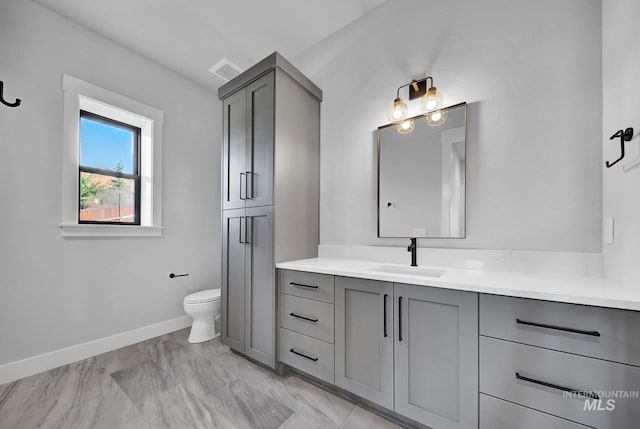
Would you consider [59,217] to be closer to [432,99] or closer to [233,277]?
[233,277]

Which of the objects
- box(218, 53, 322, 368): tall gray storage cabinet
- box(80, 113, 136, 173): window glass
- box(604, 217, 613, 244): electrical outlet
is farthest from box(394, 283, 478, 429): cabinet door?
box(80, 113, 136, 173): window glass

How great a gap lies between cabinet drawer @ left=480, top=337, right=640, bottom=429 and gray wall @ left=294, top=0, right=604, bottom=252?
701mm

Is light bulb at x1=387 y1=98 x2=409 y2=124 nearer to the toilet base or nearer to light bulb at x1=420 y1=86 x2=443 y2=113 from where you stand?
light bulb at x1=420 y1=86 x2=443 y2=113

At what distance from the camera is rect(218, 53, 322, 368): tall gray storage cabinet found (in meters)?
1.89

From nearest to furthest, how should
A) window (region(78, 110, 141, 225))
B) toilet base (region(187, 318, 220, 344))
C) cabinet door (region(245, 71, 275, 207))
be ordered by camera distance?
cabinet door (region(245, 71, 275, 207))
window (region(78, 110, 141, 225))
toilet base (region(187, 318, 220, 344))

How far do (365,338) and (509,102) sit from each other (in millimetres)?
1718

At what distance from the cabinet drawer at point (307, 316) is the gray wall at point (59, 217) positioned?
1.67 metres

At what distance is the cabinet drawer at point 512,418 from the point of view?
0.95 m

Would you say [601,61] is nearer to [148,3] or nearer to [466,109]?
[466,109]

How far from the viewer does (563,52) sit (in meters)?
1.40

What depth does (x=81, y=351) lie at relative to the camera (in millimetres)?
2066

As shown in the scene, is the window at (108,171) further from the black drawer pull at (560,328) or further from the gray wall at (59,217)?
the black drawer pull at (560,328)

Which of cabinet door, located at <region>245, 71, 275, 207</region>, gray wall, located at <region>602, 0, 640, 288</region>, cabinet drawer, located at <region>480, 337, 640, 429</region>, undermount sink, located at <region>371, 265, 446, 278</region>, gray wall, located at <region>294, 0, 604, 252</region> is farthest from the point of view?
cabinet door, located at <region>245, 71, 275, 207</region>

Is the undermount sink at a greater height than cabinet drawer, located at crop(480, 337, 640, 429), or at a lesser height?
greater
